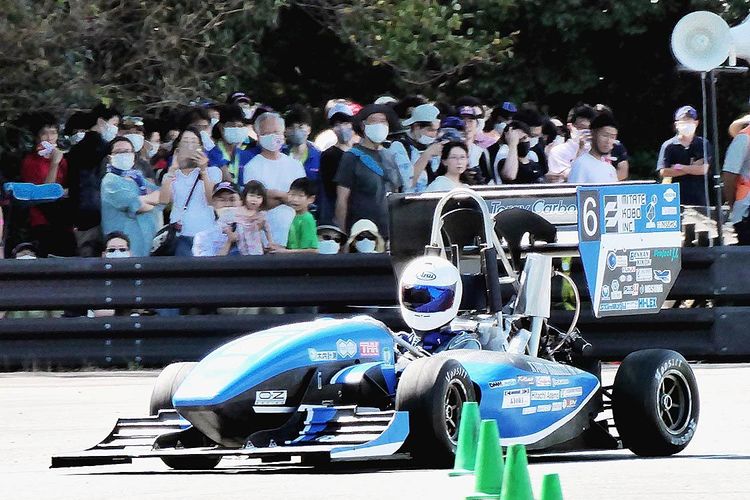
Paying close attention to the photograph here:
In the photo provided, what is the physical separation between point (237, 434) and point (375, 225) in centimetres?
678

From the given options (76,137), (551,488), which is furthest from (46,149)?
(551,488)

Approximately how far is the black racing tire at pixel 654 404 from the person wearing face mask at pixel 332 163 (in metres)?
6.07

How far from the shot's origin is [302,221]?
15.3 meters

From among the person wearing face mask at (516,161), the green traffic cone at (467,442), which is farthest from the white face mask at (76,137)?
the green traffic cone at (467,442)

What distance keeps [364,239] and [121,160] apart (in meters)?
2.12

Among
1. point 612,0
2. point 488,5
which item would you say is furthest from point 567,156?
point 612,0

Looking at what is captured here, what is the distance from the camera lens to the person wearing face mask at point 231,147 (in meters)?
16.0

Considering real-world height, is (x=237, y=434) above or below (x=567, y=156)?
below

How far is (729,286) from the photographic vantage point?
15.0 m

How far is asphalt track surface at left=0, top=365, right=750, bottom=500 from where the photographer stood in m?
8.09

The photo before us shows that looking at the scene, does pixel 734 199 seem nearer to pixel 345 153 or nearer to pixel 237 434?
pixel 345 153

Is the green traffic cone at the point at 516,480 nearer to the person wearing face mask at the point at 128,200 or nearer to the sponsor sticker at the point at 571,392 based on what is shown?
the sponsor sticker at the point at 571,392

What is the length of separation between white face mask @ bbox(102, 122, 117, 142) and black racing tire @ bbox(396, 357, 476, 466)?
790 cm

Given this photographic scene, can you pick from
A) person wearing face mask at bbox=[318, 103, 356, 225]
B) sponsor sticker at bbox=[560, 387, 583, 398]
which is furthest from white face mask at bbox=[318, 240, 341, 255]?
sponsor sticker at bbox=[560, 387, 583, 398]
